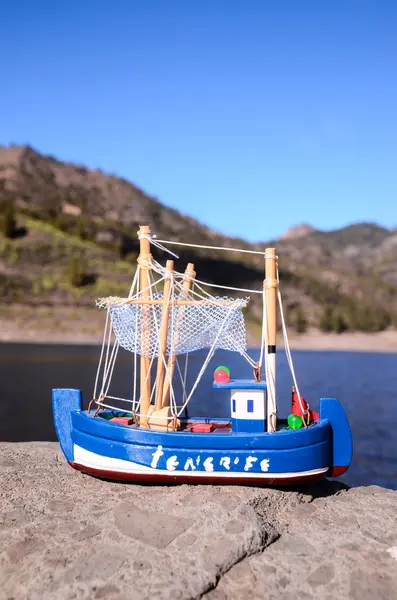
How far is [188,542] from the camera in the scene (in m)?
9.41

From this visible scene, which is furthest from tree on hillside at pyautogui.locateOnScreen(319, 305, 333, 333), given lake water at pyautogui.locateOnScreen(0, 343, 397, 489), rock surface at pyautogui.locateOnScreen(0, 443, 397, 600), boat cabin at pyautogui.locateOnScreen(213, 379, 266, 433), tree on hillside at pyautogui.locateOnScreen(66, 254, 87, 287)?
boat cabin at pyautogui.locateOnScreen(213, 379, 266, 433)

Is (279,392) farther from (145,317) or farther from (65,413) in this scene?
(65,413)

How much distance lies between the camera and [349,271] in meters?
148

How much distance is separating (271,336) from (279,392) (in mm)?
19211

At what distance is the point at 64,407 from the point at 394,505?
758cm

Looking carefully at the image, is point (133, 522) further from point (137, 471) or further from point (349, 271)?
point (349, 271)

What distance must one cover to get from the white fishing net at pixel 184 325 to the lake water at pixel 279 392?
5.46 m

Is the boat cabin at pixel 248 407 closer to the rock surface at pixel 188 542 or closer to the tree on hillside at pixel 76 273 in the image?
the rock surface at pixel 188 542

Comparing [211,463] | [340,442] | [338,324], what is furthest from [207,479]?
[338,324]

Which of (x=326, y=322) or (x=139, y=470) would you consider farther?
(x=326, y=322)

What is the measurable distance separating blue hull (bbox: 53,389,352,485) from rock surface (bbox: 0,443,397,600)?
0.35 m

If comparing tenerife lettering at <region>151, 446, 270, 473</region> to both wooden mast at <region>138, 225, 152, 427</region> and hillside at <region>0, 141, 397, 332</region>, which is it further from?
hillside at <region>0, 141, 397, 332</region>

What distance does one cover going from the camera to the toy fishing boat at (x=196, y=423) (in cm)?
1152

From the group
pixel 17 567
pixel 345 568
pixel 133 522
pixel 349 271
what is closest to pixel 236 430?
pixel 133 522
